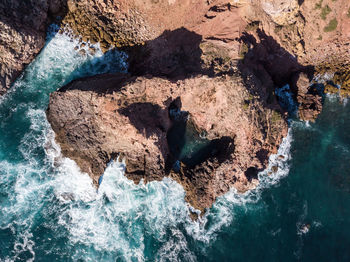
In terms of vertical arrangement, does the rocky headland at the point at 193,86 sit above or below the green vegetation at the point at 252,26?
below

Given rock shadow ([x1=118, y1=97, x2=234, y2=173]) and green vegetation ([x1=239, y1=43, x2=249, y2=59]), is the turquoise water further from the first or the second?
green vegetation ([x1=239, y1=43, x2=249, y2=59])

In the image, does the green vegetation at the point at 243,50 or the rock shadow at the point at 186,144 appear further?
the rock shadow at the point at 186,144

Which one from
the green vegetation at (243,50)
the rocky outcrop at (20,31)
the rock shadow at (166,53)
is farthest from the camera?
the rock shadow at (166,53)

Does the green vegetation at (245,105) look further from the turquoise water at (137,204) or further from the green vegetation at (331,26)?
the green vegetation at (331,26)

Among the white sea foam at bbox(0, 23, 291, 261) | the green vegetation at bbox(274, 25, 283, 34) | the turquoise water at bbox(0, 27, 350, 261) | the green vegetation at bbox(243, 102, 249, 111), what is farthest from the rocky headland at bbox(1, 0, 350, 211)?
the turquoise water at bbox(0, 27, 350, 261)

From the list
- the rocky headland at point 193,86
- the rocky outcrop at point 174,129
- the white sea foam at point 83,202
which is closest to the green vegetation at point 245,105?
the rocky outcrop at point 174,129

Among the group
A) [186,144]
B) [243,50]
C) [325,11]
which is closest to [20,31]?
[186,144]

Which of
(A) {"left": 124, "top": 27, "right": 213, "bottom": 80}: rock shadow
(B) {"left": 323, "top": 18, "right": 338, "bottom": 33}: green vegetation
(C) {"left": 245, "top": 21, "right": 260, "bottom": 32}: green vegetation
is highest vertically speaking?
(B) {"left": 323, "top": 18, "right": 338, "bottom": 33}: green vegetation
